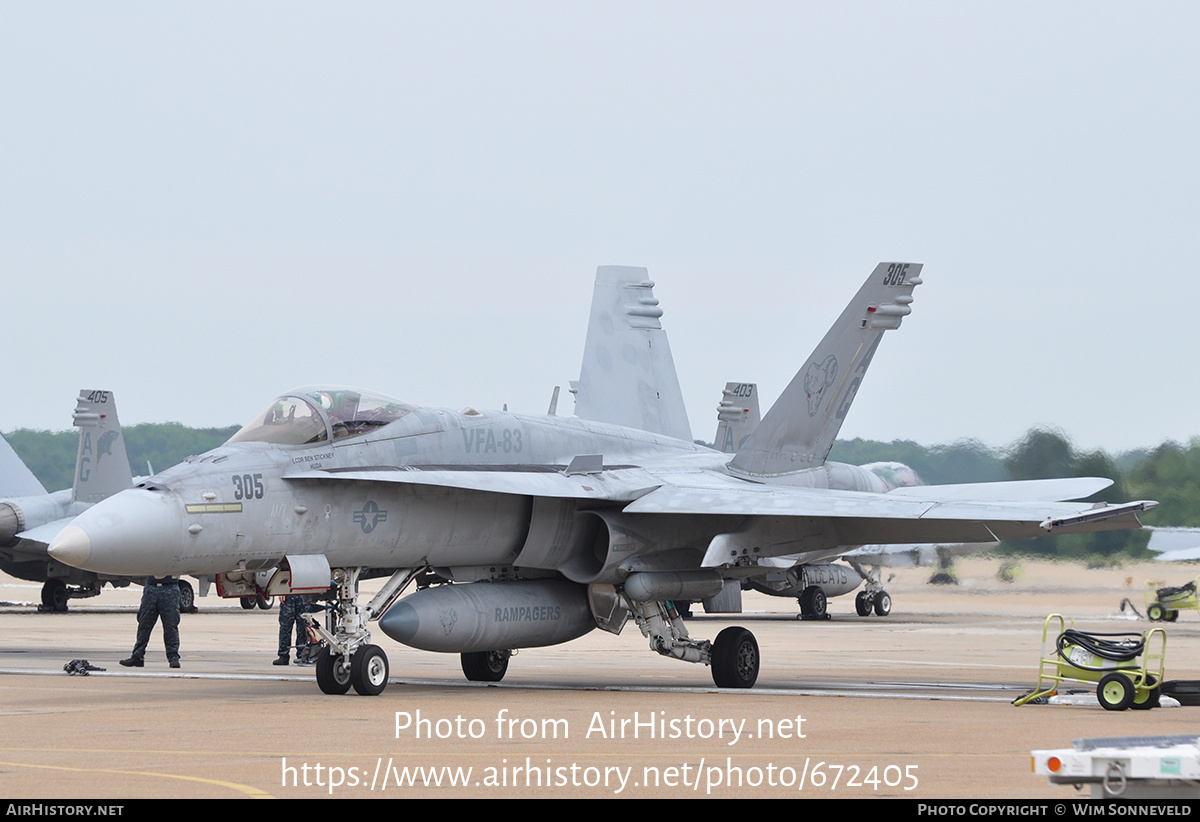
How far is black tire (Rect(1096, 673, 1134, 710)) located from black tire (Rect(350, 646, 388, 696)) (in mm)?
6263

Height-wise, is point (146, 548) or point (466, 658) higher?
point (146, 548)

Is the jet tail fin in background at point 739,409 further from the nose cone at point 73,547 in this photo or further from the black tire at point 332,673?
the nose cone at point 73,547

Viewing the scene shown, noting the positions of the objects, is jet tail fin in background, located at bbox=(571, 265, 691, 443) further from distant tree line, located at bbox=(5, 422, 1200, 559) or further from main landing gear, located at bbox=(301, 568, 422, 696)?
distant tree line, located at bbox=(5, 422, 1200, 559)

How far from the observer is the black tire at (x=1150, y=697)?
1287cm

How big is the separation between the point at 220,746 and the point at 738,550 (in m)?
6.68

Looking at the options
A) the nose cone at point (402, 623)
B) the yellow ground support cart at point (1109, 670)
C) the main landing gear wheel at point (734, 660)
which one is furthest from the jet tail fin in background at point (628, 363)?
the yellow ground support cart at point (1109, 670)

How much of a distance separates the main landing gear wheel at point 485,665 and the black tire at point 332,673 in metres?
2.58

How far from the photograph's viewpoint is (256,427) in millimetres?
13758

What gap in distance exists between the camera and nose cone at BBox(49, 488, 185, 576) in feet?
39.4

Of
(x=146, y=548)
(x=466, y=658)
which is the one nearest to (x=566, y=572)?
(x=466, y=658)

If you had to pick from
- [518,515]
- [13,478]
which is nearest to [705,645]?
[518,515]

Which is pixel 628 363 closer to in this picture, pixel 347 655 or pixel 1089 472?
pixel 347 655

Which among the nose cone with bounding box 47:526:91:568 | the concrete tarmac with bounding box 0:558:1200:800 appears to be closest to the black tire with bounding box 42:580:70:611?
the concrete tarmac with bounding box 0:558:1200:800

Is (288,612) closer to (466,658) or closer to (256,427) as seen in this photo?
(466,658)
